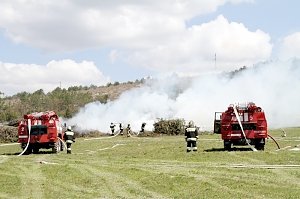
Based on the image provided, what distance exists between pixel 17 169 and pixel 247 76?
→ 50445 mm

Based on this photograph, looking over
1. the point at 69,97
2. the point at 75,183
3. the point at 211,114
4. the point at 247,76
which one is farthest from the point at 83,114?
the point at 75,183

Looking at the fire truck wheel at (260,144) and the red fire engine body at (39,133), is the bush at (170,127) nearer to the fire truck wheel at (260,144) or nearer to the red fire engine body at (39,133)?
the red fire engine body at (39,133)

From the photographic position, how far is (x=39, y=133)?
3056 centimetres

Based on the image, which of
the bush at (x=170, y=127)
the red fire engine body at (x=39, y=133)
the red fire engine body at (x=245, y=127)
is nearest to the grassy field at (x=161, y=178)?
the red fire engine body at (x=245, y=127)

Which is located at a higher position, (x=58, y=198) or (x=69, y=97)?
(x=69, y=97)

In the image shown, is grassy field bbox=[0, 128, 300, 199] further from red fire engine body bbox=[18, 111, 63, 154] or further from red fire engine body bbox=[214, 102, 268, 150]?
red fire engine body bbox=[18, 111, 63, 154]

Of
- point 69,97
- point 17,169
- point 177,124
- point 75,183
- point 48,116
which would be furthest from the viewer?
point 69,97

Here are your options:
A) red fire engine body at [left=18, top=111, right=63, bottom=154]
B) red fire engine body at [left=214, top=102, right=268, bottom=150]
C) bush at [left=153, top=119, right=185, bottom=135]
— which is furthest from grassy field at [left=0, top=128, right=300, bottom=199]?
bush at [left=153, top=119, right=185, bottom=135]

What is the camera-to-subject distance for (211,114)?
65312 millimetres

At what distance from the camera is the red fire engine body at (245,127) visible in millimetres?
26625

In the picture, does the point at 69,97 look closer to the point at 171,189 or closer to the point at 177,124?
the point at 177,124

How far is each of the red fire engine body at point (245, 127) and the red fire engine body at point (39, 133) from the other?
990cm

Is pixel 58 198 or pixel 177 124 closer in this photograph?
pixel 58 198

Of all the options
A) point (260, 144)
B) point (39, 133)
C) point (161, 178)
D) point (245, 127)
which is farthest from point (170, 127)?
point (161, 178)
